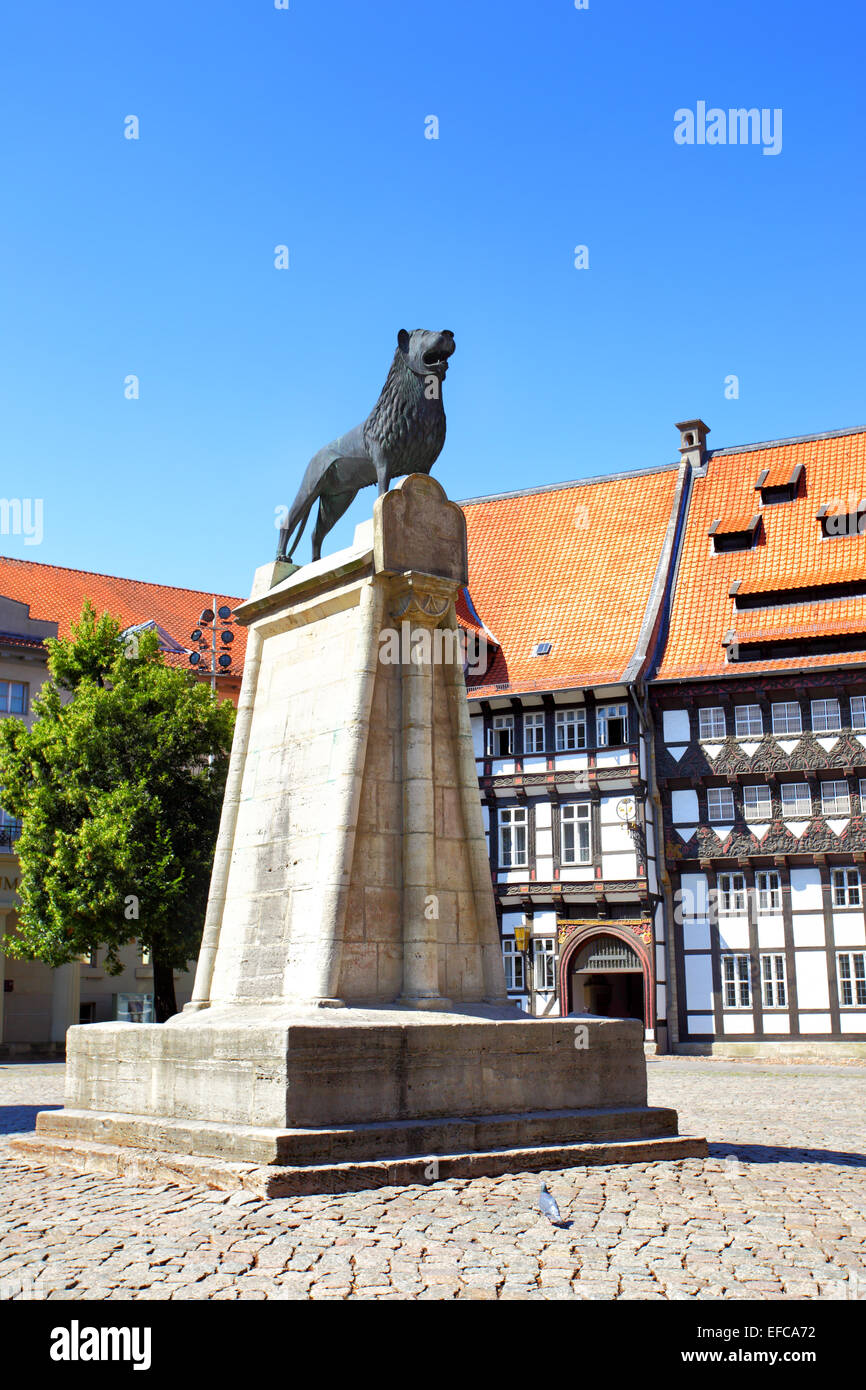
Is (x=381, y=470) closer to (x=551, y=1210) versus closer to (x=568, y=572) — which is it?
(x=551, y=1210)

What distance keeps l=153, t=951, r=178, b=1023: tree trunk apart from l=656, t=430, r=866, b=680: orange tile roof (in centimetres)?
1359

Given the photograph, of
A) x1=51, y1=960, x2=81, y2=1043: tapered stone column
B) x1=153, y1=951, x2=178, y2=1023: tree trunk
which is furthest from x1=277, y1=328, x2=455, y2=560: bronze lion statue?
x1=51, y1=960, x2=81, y2=1043: tapered stone column

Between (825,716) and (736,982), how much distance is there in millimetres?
6480

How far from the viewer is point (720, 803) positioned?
30.9 m

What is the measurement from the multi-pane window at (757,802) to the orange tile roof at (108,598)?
15.7 metres

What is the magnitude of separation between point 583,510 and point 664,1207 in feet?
106

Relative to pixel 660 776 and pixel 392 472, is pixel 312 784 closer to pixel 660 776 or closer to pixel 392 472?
pixel 392 472

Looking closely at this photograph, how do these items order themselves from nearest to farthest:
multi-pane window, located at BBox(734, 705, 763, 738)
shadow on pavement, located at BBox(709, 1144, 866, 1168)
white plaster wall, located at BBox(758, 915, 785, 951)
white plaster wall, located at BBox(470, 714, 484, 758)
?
shadow on pavement, located at BBox(709, 1144, 866, 1168)
white plaster wall, located at BBox(758, 915, 785, 951)
multi-pane window, located at BBox(734, 705, 763, 738)
white plaster wall, located at BBox(470, 714, 484, 758)

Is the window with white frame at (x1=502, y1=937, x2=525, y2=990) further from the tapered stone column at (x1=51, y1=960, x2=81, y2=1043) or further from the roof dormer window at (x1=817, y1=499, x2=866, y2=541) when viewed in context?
the roof dormer window at (x1=817, y1=499, x2=866, y2=541)

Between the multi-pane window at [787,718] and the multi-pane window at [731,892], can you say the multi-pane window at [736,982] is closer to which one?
the multi-pane window at [731,892]

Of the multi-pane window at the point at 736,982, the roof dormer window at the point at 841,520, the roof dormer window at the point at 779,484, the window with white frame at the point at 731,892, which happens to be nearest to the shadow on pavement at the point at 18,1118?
the multi-pane window at the point at 736,982

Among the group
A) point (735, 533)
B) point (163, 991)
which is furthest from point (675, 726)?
point (163, 991)

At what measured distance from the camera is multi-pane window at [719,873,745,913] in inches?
1200

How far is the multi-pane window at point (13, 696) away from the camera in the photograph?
32688 mm
